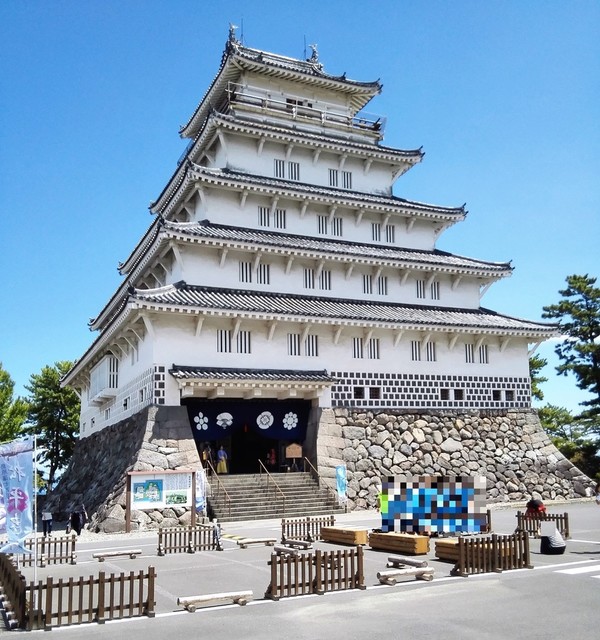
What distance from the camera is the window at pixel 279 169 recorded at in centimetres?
3642

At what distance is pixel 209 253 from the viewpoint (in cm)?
3142

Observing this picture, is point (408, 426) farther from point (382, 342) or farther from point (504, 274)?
point (504, 274)

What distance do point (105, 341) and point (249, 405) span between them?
855cm

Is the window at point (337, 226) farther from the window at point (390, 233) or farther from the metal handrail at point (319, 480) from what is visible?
the metal handrail at point (319, 480)

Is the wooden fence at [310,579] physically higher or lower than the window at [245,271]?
lower

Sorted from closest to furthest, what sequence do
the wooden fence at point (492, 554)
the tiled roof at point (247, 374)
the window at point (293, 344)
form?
the wooden fence at point (492, 554), the tiled roof at point (247, 374), the window at point (293, 344)

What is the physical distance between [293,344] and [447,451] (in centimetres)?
960

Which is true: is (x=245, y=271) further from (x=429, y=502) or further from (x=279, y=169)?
(x=429, y=502)

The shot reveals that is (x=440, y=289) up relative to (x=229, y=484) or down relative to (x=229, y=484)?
up

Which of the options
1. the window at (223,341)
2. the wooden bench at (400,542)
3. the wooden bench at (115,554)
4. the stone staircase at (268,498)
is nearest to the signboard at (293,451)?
the stone staircase at (268,498)

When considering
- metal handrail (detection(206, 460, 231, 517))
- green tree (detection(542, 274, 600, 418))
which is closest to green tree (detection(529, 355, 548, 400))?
green tree (detection(542, 274, 600, 418))

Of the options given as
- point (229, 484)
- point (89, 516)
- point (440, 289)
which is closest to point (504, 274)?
point (440, 289)

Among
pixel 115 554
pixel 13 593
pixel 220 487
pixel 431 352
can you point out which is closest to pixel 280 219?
pixel 431 352

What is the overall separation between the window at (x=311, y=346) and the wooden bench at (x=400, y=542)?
1309 centimetres
